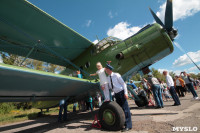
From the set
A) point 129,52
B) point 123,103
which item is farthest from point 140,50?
point 123,103

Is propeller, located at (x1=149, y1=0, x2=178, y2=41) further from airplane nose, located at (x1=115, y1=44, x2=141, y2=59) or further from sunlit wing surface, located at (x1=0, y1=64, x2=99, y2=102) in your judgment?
sunlit wing surface, located at (x1=0, y1=64, x2=99, y2=102)

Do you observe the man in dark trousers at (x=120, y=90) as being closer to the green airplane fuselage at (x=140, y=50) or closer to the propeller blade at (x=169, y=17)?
the green airplane fuselage at (x=140, y=50)

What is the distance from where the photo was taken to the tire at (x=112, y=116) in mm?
2547

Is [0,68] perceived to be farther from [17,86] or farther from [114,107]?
[114,107]

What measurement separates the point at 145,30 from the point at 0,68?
4.51 meters

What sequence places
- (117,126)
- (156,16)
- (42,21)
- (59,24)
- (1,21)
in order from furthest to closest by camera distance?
(156,16) → (59,24) → (42,21) → (1,21) → (117,126)

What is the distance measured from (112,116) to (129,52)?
2.54 meters

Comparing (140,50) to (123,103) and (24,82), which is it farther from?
(24,82)

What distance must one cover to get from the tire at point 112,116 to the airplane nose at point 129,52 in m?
2.17

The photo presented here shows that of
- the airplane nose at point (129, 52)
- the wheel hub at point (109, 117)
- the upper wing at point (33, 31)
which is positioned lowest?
the wheel hub at point (109, 117)

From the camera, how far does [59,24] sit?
4.50 meters

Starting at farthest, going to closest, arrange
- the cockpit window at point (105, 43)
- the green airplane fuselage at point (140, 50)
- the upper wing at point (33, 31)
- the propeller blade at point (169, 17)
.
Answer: the cockpit window at point (105, 43) → the propeller blade at point (169, 17) → the green airplane fuselage at point (140, 50) → the upper wing at point (33, 31)

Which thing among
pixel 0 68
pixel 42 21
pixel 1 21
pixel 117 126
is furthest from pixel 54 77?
pixel 1 21

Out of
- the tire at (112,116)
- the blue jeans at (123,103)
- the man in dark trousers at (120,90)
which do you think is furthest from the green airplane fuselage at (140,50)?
the tire at (112,116)
